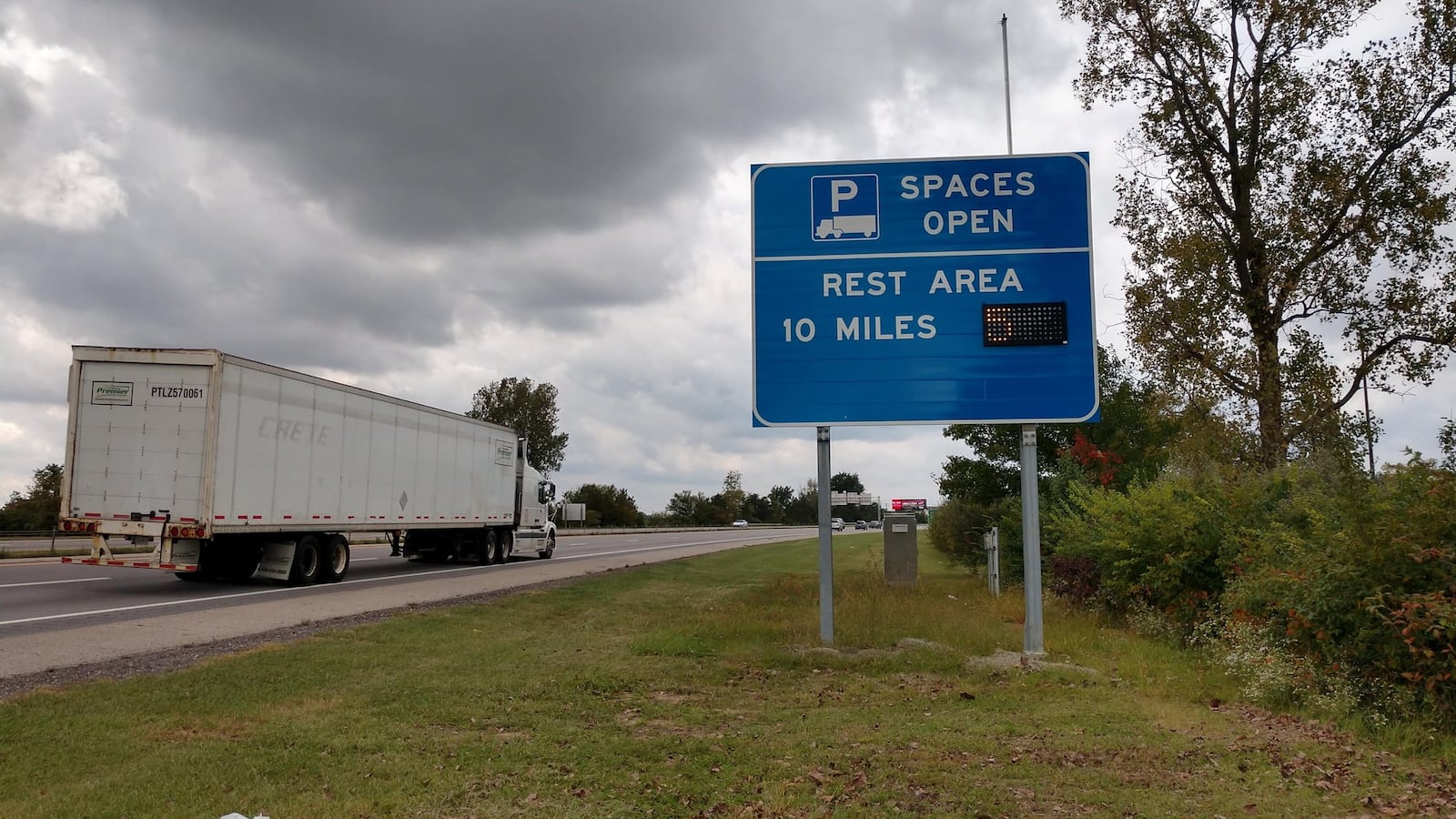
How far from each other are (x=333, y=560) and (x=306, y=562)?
992 millimetres

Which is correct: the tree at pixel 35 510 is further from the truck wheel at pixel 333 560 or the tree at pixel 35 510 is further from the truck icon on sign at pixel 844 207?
the truck icon on sign at pixel 844 207

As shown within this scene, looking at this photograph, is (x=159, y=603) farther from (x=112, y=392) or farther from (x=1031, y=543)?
(x=1031, y=543)

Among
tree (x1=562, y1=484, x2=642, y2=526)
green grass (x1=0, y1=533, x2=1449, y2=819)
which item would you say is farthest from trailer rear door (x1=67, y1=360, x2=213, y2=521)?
tree (x1=562, y1=484, x2=642, y2=526)

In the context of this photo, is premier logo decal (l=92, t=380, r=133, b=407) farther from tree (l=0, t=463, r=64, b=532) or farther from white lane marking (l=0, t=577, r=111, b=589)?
tree (l=0, t=463, r=64, b=532)

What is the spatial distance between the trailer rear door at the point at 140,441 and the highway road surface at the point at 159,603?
5.50 ft

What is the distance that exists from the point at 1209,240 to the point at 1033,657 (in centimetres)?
1278

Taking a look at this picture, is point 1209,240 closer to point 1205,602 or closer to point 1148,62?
point 1148,62

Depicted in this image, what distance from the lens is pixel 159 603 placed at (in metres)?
16.1

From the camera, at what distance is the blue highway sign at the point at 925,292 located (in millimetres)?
11961

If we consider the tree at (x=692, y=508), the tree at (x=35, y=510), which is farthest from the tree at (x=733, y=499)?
the tree at (x=35, y=510)

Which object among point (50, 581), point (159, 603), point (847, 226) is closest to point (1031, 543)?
point (847, 226)

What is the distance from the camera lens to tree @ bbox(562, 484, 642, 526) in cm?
9569

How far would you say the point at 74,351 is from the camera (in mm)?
17578

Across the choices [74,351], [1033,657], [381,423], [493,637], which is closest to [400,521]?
[381,423]
